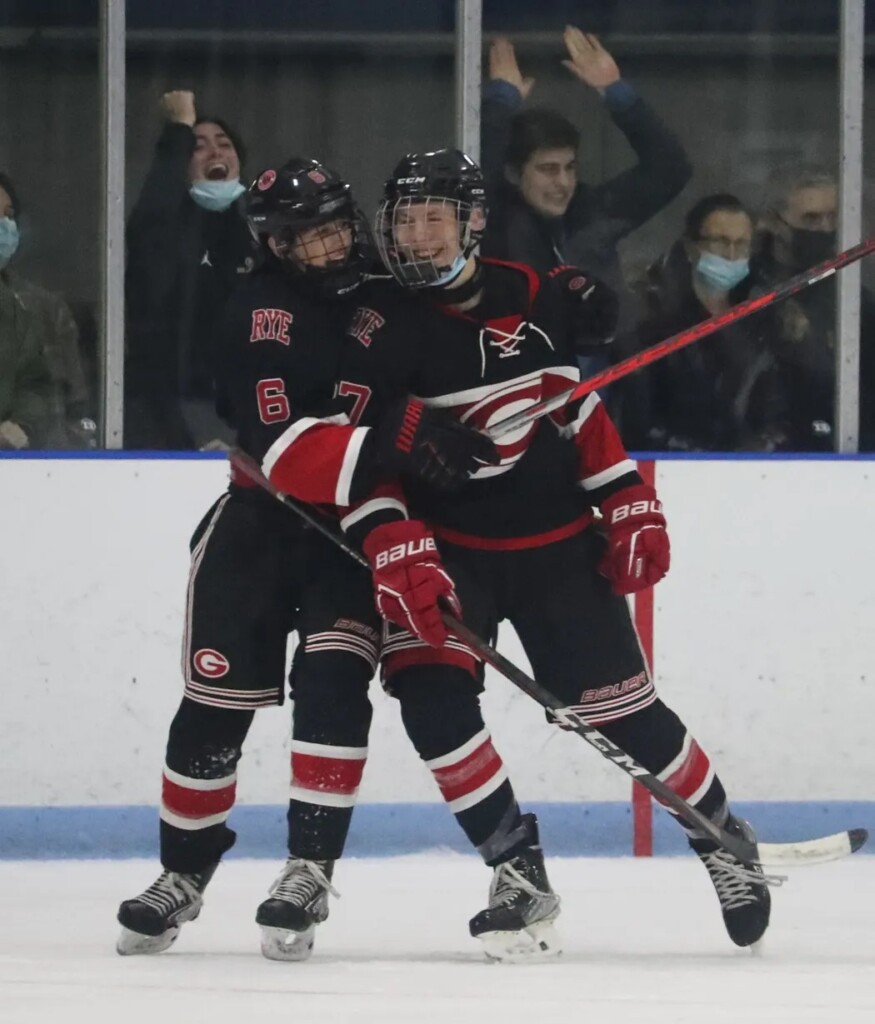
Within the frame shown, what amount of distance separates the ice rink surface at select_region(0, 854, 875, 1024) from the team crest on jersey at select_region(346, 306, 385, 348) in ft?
2.71

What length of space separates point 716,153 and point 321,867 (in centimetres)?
199

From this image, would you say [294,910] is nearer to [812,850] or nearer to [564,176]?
[812,850]

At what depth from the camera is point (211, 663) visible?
2869 millimetres

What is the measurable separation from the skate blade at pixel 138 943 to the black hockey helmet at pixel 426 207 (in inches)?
37.9

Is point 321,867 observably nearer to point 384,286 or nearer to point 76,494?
point 384,286

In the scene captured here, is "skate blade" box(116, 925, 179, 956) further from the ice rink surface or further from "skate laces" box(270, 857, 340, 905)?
"skate laces" box(270, 857, 340, 905)

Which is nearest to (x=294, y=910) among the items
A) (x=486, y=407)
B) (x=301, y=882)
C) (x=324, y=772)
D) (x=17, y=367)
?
(x=301, y=882)

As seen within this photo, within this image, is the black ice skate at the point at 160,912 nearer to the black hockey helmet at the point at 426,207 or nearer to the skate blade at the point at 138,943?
the skate blade at the point at 138,943

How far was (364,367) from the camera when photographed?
279 centimetres

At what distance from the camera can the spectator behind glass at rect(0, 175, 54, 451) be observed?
4066mm

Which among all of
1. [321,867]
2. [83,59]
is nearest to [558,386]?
[321,867]

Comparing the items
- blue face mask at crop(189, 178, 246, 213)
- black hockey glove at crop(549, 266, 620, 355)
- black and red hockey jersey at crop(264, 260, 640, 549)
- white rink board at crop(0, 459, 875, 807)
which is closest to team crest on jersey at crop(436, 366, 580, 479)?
black and red hockey jersey at crop(264, 260, 640, 549)

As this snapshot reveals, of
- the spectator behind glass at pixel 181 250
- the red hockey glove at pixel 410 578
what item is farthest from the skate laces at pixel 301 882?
the spectator behind glass at pixel 181 250

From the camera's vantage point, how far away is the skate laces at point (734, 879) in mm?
2855
